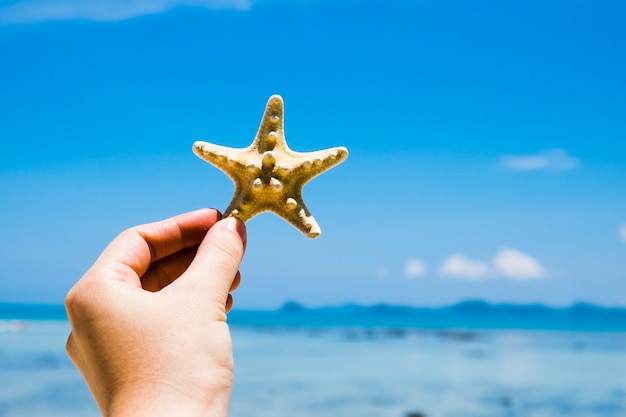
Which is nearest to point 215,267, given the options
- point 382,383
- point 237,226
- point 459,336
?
point 237,226

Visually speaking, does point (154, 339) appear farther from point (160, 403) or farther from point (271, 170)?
point (271, 170)

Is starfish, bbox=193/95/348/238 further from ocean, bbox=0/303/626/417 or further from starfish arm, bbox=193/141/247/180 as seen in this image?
ocean, bbox=0/303/626/417

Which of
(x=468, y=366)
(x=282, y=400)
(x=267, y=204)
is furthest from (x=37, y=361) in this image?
(x=267, y=204)

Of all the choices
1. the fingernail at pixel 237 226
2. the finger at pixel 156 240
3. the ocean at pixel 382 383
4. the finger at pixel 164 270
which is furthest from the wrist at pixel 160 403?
the ocean at pixel 382 383

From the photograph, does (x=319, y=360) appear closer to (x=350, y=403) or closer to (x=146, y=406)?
(x=350, y=403)

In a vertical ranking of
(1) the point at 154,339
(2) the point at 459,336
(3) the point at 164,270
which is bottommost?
(1) the point at 154,339

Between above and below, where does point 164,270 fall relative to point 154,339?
above

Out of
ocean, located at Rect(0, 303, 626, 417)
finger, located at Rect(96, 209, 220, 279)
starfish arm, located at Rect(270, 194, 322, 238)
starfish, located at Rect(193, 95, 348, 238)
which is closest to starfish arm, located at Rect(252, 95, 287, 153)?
starfish, located at Rect(193, 95, 348, 238)
